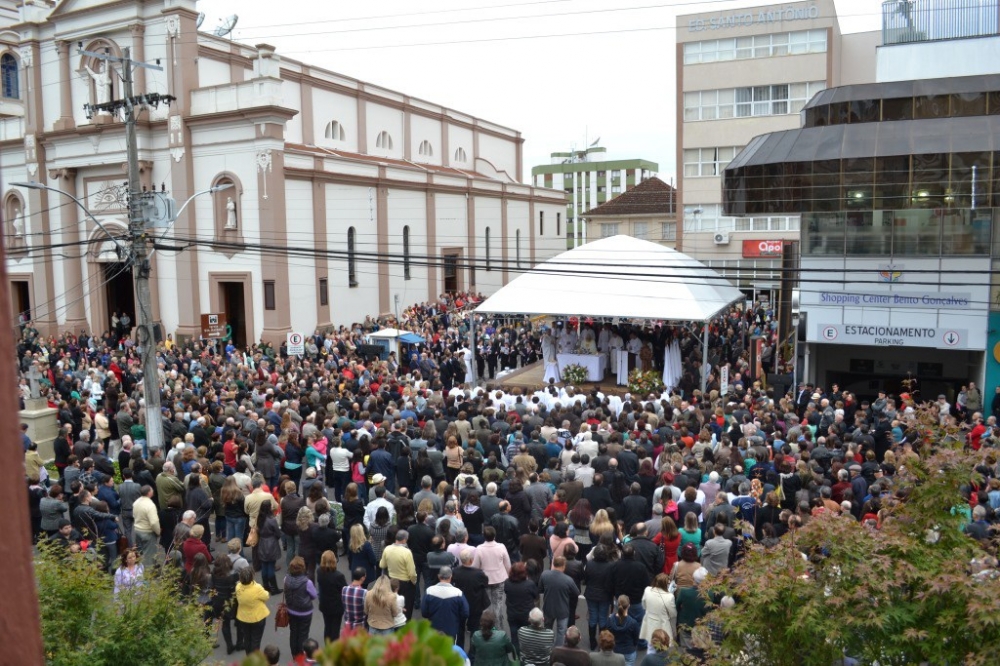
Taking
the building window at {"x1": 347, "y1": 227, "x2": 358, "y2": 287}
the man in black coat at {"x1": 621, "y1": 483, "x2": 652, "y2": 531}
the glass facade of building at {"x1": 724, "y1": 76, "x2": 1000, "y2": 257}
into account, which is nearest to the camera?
the man in black coat at {"x1": 621, "y1": 483, "x2": 652, "y2": 531}

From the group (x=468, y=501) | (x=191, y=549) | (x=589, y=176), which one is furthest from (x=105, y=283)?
(x=589, y=176)

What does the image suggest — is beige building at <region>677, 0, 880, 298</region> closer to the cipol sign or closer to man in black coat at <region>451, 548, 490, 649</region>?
the cipol sign

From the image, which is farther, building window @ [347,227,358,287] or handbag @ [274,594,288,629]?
building window @ [347,227,358,287]

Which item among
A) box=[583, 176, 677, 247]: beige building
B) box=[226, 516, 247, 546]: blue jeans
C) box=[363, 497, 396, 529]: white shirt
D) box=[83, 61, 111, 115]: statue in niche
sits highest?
box=[83, 61, 111, 115]: statue in niche

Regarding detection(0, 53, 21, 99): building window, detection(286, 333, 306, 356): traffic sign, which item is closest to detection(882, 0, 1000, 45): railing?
detection(286, 333, 306, 356): traffic sign

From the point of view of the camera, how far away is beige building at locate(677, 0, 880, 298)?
40.4 meters

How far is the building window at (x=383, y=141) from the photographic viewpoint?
1925 inches

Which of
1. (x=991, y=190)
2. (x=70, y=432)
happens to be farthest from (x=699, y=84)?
(x=70, y=432)

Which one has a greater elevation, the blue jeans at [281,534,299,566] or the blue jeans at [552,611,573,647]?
the blue jeans at [281,534,299,566]

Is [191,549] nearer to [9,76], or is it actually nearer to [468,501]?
[468,501]

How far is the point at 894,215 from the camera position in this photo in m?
22.3

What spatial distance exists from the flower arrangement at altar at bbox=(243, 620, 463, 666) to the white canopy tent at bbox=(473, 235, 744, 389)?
2093 centimetres

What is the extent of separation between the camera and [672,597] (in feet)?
28.2

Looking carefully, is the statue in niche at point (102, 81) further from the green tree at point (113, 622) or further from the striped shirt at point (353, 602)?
the green tree at point (113, 622)
